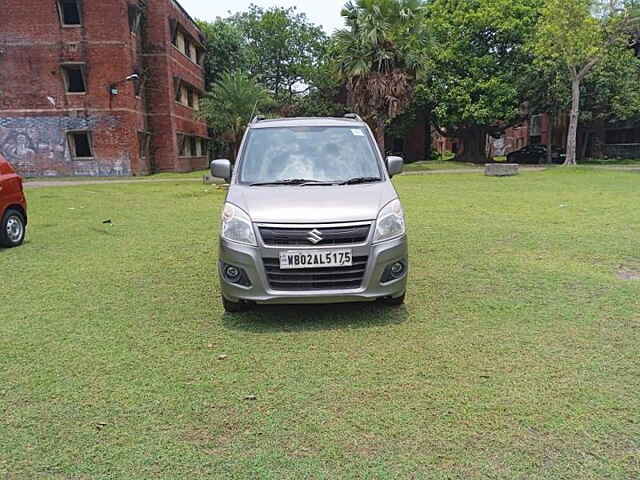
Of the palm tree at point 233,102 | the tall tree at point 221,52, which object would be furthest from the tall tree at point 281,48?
the palm tree at point 233,102

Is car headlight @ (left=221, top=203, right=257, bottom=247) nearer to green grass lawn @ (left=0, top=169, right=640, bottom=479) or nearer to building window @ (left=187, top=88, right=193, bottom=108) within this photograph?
green grass lawn @ (left=0, top=169, right=640, bottom=479)

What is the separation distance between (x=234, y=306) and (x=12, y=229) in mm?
5244

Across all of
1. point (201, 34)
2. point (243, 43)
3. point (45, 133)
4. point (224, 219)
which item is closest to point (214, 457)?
point (224, 219)

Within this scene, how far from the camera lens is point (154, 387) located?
3.29 m

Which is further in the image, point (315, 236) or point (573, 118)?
point (573, 118)

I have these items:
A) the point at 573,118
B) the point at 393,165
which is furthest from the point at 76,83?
the point at 573,118

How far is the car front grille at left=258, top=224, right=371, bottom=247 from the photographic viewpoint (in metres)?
4.07

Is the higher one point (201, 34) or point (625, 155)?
point (201, 34)

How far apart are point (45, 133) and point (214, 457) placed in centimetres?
2782

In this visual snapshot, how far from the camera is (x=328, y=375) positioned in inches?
135

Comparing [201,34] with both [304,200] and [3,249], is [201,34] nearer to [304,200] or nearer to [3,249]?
[3,249]

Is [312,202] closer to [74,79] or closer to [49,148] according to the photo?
[49,148]

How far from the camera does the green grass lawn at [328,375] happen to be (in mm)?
2561

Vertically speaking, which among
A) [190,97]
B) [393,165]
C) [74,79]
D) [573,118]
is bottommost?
[393,165]
